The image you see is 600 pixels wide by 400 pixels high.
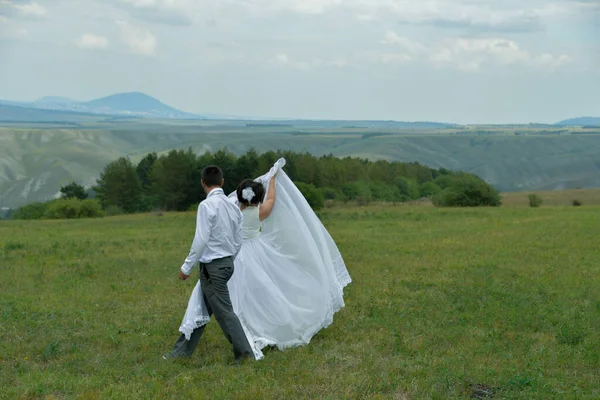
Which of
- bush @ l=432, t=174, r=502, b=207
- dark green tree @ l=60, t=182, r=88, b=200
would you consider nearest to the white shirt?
bush @ l=432, t=174, r=502, b=207

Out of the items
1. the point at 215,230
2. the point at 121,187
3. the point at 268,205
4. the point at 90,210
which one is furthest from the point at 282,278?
the point at 121,187

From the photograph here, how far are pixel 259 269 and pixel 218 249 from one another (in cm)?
121

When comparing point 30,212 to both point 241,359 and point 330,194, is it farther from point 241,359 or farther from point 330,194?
point 241,359

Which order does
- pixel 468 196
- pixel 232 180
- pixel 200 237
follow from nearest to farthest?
1. pixel 200 237
2. pixel 468 196
3. pixel 232 180

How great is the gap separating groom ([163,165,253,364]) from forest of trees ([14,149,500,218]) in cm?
5343

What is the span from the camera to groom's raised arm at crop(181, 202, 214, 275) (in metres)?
9.14

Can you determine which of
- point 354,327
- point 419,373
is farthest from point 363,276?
point 419,373

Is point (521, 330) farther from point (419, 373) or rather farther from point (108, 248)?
point (108, 248)

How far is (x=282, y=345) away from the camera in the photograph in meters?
10.4

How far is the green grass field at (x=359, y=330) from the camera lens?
847 cm

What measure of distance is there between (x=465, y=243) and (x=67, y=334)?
15.5 meters

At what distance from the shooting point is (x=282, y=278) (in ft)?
35.0

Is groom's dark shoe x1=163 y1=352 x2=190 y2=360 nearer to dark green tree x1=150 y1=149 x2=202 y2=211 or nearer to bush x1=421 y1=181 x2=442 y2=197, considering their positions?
dark green tree x1=150 y1=149 x2=202 y2=211

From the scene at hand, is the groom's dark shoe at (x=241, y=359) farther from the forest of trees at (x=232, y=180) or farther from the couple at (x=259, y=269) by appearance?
the forest of trees at (x=232, y=180)
